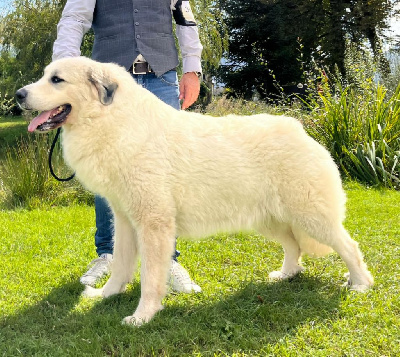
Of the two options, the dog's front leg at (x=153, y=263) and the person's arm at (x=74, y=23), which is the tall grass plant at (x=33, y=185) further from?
the dog's front leg at (x=153, y=263)

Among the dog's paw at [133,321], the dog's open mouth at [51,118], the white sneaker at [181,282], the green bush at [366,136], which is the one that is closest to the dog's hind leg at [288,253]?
the white sneaker at [181,282]

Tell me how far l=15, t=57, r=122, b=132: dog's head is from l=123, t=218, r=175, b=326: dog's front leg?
85 centimetres

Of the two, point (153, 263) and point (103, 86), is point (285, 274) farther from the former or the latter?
point (103, 86)

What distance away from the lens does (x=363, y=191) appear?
6773mm

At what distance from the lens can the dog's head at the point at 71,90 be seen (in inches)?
108

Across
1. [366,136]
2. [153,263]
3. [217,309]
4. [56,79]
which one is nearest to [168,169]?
[153,263]

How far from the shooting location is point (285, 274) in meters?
3.61

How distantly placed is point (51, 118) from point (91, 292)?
4.62 ft

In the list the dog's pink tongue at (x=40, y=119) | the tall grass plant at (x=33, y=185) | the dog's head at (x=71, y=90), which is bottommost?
the tall grass plant at (x=33, y=185)

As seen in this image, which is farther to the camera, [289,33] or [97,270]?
[289,33]

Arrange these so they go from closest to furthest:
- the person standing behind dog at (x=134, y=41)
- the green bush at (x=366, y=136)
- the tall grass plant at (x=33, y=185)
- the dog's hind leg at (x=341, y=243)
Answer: the dog's hind leg at (x=341, y=243) → the person standing behind dog at (x=134, y=41) → the tall grass plant at (x=33, y=185) → the green bush at (x=366, y=136)

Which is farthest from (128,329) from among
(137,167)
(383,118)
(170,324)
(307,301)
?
(383,118)

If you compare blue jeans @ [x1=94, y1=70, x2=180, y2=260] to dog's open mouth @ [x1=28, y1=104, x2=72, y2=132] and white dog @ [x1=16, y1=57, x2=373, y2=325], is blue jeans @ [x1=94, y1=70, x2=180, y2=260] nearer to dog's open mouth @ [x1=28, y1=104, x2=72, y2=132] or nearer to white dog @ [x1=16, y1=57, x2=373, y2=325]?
white dog @ [x1=16, y1=57, x2=373, y2=325]

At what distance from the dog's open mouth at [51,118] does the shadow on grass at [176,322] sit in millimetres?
1269
